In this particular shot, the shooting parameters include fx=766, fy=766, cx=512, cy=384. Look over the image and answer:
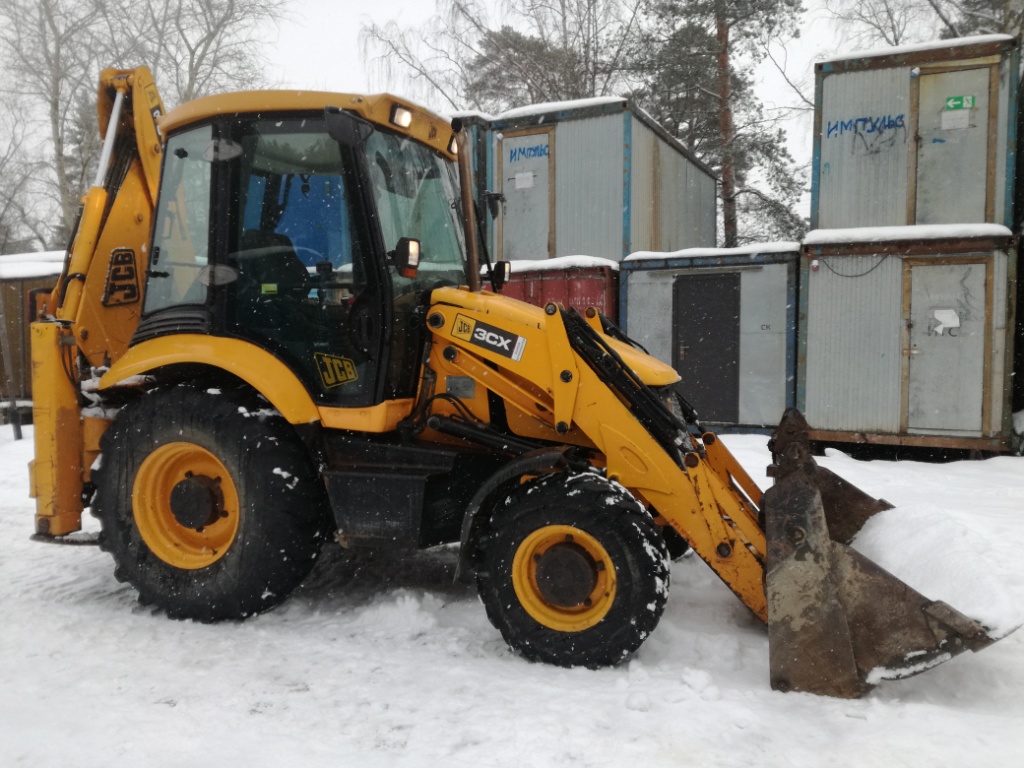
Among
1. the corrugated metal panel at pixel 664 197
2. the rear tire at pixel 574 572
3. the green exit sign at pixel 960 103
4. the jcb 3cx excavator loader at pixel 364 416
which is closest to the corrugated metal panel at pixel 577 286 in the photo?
the corrugated metal panel at pixel 664 197

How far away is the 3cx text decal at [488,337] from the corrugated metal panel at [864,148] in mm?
6891

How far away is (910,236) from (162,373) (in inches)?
305

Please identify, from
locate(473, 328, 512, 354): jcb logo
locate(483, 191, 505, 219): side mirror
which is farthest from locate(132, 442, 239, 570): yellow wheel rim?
locate(483, 191, 505, 219): side mirror

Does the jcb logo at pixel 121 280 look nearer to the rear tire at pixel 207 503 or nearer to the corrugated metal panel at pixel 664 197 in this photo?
the rear tire at pixel 207 503

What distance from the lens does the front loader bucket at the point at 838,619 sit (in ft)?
9.04

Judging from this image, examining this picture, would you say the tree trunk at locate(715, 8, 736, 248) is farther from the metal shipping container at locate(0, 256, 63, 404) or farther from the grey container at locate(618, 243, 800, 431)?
the metal shipping container at locate(0, 256, 63, 404)

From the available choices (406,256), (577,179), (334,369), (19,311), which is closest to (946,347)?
(577,179)

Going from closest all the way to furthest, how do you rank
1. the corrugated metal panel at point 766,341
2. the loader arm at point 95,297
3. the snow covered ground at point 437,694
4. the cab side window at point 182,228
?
the snow covered ground at point 437,694 < the cab side window at point 182,228 < the loader arm at point 95,297 < the corrugated metal panel at point 766,341

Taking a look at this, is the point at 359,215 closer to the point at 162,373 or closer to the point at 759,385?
the point at 162,373

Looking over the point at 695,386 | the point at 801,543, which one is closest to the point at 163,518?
the point at 801,543

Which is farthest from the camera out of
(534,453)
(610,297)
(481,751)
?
(610,297)

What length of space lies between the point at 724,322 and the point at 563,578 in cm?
700

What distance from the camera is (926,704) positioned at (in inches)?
110

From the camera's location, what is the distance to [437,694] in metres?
2.98
